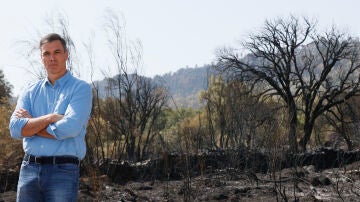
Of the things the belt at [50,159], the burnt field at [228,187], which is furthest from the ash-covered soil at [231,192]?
the belt at [50,159]

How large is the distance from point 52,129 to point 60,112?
0.72 ft

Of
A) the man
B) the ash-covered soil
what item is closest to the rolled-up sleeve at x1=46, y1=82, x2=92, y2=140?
the man

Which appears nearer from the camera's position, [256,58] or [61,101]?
[61,101]

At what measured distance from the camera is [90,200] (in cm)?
843

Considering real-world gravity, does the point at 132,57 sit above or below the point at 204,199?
above

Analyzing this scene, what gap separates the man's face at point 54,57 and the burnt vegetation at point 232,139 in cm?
406

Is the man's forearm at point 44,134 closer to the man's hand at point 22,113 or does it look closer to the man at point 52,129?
the man at point 52,129

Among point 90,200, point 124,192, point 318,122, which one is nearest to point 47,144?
point 90,200

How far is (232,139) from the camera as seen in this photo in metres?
11.3

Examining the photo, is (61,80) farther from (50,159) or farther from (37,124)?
(50,159)

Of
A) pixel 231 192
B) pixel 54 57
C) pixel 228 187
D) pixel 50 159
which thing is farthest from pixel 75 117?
pixel 228 187

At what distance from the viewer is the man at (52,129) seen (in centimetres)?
Result: 298

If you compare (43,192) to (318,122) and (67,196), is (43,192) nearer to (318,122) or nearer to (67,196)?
(67,196)

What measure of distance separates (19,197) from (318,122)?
33.7m
